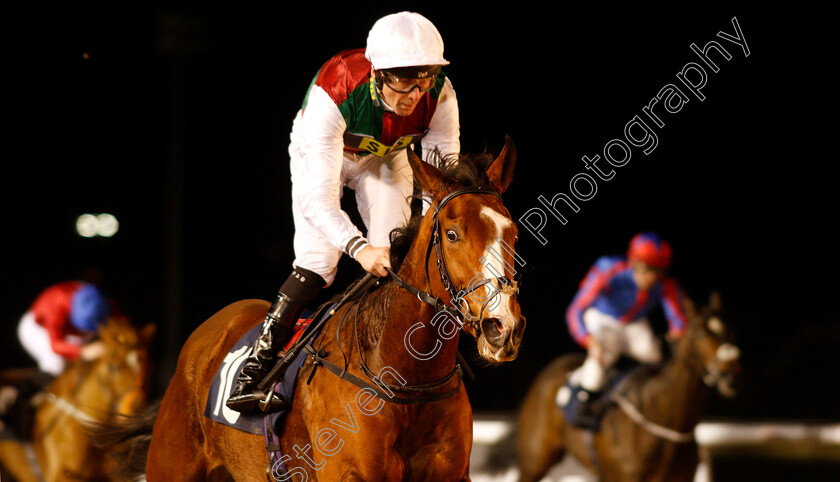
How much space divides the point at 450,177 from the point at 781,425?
4.34m

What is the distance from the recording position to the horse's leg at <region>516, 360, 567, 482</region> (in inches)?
219

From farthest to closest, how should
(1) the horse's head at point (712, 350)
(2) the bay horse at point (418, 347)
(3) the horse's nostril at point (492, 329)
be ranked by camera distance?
(1) the horse's head at point (712, 350)
(2) the bay horse at point (418, 347)
(3) the horse's nostril at point (492, 329)

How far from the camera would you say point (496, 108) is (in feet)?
20.7

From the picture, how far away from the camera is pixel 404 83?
2.20m

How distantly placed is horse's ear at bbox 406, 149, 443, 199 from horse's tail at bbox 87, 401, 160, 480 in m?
1.82

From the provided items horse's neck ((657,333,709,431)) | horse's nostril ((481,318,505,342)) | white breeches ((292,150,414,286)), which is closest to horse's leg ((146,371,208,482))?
white breeches ((292,150,414,286))

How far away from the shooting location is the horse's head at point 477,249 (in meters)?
1.63

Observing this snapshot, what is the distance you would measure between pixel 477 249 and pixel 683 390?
3906 mm

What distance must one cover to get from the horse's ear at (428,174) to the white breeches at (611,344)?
147 inches

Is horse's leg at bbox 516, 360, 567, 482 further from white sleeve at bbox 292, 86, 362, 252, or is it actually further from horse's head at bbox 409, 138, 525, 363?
horse's head at bbox 409, 138, 525, 363

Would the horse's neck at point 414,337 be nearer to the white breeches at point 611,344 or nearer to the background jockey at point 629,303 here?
the white breeches at point 611,344

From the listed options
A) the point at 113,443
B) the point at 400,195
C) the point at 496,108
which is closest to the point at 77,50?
the point at 496,108

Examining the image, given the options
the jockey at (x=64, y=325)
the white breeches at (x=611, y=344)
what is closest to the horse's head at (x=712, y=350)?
the white breeches at (x=611, y=344)

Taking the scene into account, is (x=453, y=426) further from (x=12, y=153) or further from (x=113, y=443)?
(x=12, y=153)
